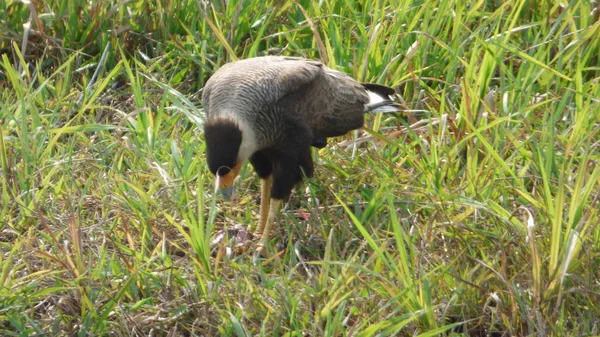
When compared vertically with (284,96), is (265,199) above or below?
below

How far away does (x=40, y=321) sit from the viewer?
425cm

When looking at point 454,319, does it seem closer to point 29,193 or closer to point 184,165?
point 184,165

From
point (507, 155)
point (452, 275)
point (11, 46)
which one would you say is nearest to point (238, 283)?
point (452, 275)

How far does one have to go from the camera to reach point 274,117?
498cm

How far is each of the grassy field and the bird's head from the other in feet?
0.35

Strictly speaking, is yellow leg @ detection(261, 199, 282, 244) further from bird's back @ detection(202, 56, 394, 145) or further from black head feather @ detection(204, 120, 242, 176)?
black head feather @ detection(204, 120, 242, 176)

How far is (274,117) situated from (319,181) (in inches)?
19.7

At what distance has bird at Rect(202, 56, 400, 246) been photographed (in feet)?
15.6

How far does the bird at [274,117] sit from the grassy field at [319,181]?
0.47ft

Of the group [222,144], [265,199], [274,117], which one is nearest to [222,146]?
[222,144]

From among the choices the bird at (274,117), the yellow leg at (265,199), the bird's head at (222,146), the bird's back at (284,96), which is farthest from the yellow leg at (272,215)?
the bird's head at (222,146)

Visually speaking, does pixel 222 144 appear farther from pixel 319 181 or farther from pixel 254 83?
pixel 319 181

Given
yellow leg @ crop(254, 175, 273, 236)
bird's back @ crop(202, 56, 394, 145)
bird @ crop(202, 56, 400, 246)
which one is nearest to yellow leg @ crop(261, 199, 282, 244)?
bird @ crop(202, 56, 400, 246)

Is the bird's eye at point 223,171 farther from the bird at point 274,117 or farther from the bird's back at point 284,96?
the bird's back at point 284,96
